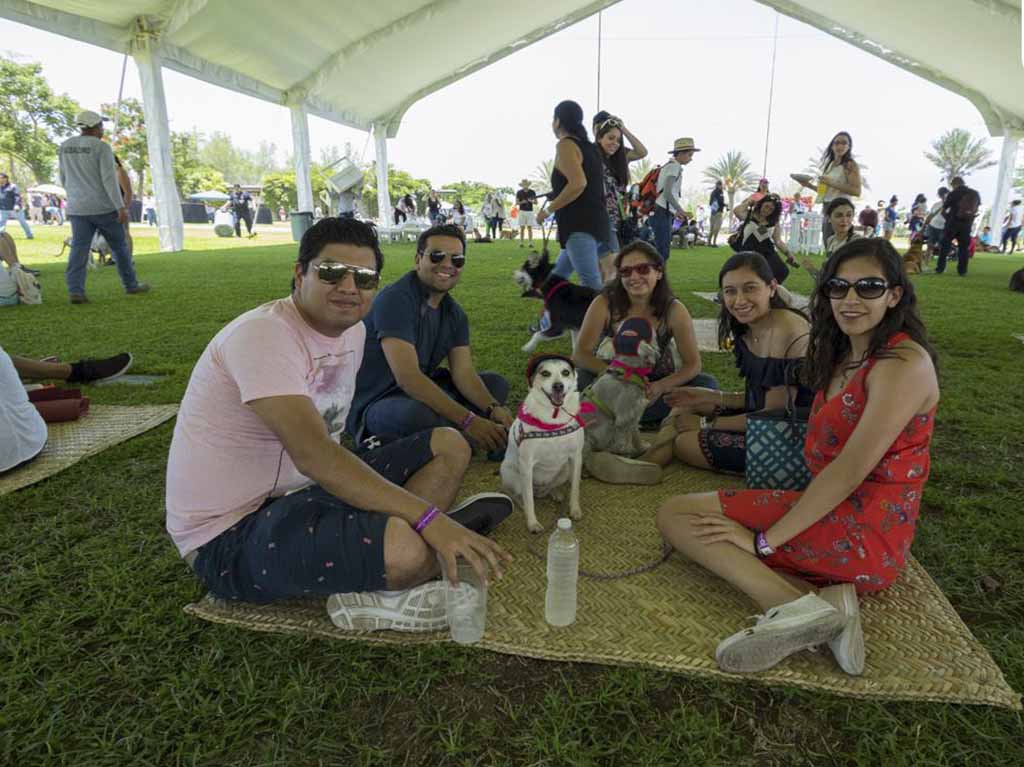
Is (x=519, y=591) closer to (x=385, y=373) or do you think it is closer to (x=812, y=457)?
(x=812, y=457)

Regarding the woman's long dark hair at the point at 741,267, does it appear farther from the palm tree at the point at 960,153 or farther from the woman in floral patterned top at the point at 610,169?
the palm tree at the point at 960,153

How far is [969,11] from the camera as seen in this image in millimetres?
17234

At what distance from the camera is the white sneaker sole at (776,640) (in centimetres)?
180

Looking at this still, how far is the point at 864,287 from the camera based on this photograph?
2.03m

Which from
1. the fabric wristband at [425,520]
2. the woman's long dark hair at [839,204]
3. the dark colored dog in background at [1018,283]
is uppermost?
the woman's long dark hair at [839,204]

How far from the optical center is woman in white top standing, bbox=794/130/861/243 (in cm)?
712

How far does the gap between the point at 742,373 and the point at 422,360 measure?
1.97 meters

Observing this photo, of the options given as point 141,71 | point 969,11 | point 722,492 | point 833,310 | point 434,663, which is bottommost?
point 434,663

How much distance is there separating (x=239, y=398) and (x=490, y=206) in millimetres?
24311

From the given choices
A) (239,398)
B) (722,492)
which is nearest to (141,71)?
(239,398)

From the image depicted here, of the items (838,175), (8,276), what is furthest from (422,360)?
(8,276)

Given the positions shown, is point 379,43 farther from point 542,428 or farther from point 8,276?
point 542,428

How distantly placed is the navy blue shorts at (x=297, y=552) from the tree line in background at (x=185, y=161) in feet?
62.0

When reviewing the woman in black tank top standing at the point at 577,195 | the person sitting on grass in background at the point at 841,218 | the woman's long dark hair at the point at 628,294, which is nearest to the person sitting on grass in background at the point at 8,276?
the woman in black tank top standing at the point at 577,195
